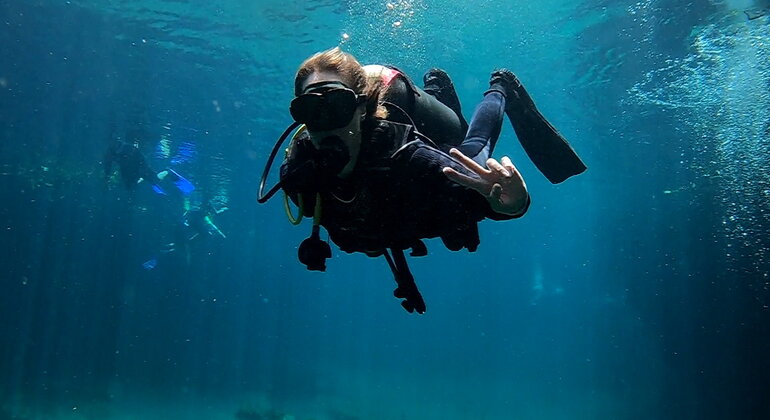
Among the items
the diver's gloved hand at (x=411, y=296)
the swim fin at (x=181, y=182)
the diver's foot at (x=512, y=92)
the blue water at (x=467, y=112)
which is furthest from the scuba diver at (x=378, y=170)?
the swim fin at (x=181, y=182)

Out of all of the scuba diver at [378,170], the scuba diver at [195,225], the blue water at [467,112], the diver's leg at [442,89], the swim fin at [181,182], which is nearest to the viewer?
the scuba diver at [378,170]

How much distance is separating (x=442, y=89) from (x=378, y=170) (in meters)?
1.74

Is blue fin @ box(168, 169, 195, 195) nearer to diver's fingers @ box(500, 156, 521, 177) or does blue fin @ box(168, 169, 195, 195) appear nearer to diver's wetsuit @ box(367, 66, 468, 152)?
diver's wetsuit @ box(367, 66, 468, 152)

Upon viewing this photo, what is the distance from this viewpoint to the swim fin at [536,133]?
4266 millimetres

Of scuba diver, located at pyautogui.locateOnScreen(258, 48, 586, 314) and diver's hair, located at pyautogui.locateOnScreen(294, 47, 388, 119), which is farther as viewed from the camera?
diver's hair, located at pyautogui.locateOnScreen(294, 47, 388, 119)

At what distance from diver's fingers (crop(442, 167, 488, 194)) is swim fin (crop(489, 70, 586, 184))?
2074mm

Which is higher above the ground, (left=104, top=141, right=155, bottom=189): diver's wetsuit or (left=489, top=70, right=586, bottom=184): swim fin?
(left=489, top=70, right=586, bottom=184): swim fin

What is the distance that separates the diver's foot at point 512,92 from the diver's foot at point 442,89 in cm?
→ 37

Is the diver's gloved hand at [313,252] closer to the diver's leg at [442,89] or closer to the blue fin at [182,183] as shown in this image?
the diver's leg at [442,89]

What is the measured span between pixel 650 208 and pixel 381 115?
2993 cm

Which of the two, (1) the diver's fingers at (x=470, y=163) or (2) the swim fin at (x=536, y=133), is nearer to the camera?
(1) the diver's fingers at (x=470, y=163)

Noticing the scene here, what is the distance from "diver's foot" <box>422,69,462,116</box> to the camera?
4152 mm

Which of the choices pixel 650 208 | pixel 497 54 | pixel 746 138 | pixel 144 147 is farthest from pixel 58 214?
pixel 746 138

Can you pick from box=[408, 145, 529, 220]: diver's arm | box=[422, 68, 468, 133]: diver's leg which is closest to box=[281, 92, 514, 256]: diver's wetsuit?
box=[408, 145, 529, 220]: diver's arm
